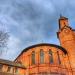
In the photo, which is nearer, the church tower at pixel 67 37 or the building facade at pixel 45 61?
the building facade at pixel 45 61

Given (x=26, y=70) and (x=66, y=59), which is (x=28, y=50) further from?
(x=66, y=59)

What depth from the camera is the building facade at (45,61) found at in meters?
28.1

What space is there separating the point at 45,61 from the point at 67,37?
8.90m

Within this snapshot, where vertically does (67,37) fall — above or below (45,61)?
above

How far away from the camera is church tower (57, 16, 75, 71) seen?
107 ft

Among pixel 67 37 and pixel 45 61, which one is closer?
pixel 45 61

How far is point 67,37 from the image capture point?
3519 cm

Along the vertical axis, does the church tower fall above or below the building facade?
above

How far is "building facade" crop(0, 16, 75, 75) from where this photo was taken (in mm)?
28055

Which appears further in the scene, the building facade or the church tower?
the church tower

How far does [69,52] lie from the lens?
32969 millimetres

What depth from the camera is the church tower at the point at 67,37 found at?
32.6m

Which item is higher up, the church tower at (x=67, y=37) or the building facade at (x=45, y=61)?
the church tower at (x=67, y=37)

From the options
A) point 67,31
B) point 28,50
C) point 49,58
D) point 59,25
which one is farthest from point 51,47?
point 59,25
